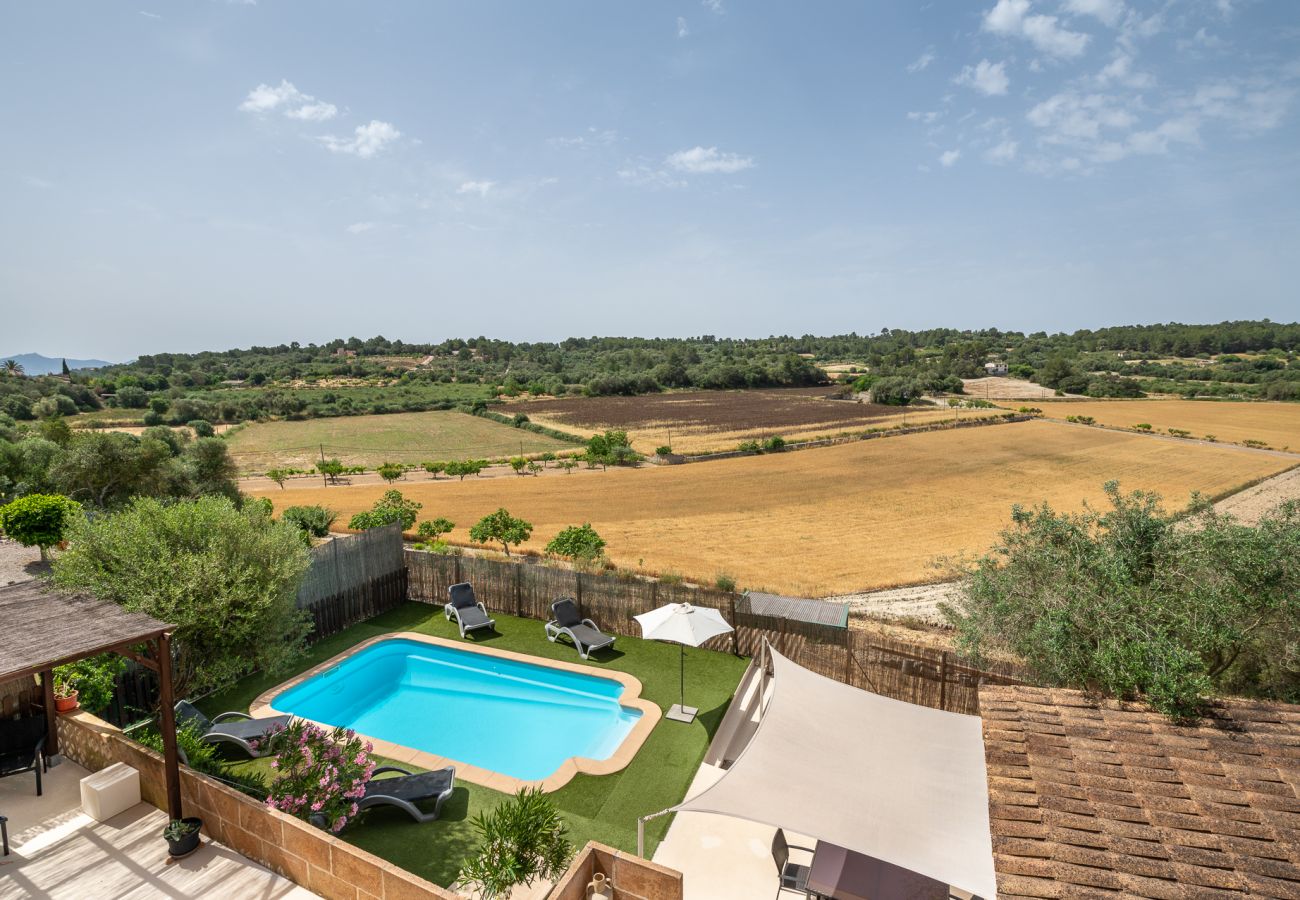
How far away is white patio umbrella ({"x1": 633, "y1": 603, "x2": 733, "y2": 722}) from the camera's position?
10023mm

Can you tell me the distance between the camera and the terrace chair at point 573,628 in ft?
40.8

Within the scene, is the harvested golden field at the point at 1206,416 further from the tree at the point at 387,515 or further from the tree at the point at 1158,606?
the tree at the point at 387,515

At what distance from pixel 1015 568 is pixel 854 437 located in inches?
1874

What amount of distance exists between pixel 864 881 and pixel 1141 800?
99.4 inches

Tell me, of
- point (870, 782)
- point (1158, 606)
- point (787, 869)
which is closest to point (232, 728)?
point (787, 869)

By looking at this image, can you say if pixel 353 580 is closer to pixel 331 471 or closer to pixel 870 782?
pixel 870 782

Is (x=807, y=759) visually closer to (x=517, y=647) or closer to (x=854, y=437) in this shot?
(x=517, y=647)

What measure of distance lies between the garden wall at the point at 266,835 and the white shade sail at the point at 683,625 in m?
5.30

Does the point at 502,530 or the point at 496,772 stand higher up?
the point at 502,530

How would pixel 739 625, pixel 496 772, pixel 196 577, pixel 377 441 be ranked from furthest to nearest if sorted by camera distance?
pixel 377 441 < pixel 739 625 < pixel 496 772 < pixel 196 577

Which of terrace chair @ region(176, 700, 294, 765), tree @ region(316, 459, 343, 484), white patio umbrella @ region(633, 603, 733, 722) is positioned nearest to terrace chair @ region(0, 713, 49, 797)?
terrace chair @ region(176, 700, 294, 765)

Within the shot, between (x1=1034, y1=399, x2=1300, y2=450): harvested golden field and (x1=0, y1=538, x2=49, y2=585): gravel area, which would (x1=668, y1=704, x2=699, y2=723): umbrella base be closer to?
(x1=0, y1=538, x2=49, y2=585): gravel area

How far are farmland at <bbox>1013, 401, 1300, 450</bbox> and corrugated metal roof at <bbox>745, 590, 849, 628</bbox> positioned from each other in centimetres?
5791

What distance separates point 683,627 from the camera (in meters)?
10.2
